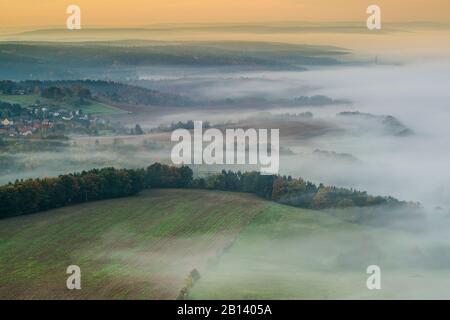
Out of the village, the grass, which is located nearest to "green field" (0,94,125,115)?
the village

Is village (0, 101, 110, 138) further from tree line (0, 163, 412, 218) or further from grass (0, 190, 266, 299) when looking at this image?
grass (0, 190, 266, 299)

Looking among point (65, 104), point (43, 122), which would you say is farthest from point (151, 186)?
point (65, 104)

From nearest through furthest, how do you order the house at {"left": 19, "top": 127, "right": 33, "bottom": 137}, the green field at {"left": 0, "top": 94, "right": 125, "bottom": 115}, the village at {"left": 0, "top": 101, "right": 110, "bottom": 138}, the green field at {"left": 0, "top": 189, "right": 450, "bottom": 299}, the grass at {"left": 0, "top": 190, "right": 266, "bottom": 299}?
the green field at {"left": 0, "top": 189, "right": 450, "bottom": 299}, the grass at {"left": 0, "top": 190, "right": 266, "bottom": 299}, the house at {"left": 19, "top": 127, "right": 33, "bottom": 137}, the village at {"left": 0, "top": 101, "right": 110, "bottom": 138}, the green field at {"left": 0, "top": 94, "right": 125, "bottom": 115}

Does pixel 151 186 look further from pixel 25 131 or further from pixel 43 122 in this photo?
pixel 43 122

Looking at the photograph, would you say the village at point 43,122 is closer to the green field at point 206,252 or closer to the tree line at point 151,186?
the tree line at point 151,186

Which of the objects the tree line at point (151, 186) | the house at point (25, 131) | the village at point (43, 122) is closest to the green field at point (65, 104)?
the village at point (43, 122)
